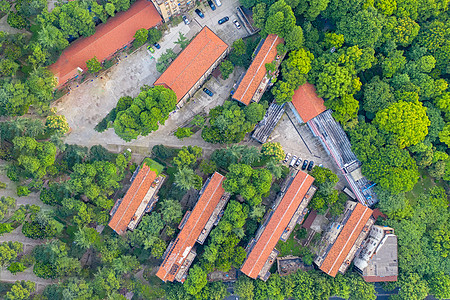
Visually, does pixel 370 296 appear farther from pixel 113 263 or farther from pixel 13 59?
pixel 13 59

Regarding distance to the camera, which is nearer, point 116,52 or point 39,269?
point 39,269

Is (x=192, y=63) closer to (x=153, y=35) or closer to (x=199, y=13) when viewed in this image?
(x=153, y=35)

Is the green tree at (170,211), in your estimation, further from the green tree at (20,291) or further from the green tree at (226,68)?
the green tree at (20,291)

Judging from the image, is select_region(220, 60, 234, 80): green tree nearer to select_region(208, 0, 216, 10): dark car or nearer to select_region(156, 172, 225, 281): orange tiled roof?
select_region(208, 0, 216, 10): dark car

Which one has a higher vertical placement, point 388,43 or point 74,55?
point 74,55

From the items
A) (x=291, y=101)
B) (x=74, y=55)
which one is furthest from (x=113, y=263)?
(x=291, y=101)

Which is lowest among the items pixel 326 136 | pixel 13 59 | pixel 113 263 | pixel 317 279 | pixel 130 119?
pixel 317 279
